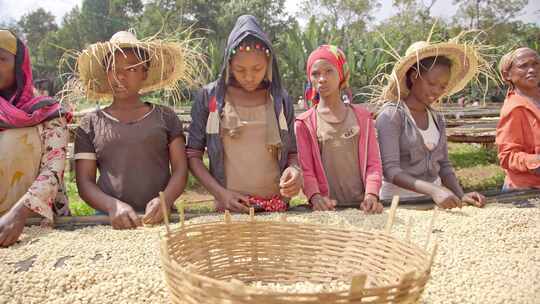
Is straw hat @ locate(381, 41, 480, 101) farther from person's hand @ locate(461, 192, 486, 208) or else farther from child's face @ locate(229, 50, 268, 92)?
child's face @ locate(229, 50, 268, 92)

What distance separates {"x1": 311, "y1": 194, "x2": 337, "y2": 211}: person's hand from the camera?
2.14m

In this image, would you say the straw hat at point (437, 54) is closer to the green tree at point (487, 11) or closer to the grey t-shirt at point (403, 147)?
the grey t-shirt at point (403, 147)

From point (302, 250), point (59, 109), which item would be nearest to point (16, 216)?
point (59, 109)

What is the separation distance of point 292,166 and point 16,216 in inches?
46.8

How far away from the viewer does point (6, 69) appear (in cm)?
196

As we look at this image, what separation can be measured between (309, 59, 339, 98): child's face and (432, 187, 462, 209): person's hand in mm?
738

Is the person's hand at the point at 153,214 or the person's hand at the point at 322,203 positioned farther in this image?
the person's hand at the point at 322,203

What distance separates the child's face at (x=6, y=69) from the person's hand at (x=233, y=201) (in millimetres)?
1071

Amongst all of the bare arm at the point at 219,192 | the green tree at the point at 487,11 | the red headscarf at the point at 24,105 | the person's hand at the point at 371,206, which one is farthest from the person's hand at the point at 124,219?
the green tree at the point at 487,11

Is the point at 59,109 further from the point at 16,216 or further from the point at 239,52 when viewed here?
the point at 239,52

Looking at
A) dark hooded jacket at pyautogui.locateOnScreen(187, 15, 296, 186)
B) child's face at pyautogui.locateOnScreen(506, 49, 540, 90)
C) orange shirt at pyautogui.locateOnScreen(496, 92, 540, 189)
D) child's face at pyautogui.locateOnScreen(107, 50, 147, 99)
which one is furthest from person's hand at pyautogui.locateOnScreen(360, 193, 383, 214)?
child's face at pyautogui.locateOnScreen(506, 49, 540, 90)

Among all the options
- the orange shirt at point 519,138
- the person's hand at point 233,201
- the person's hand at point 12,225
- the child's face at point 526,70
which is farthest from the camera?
the child's face at point 526,70

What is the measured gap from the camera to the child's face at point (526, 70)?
279cm

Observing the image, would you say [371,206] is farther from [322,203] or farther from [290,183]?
[290,183]
